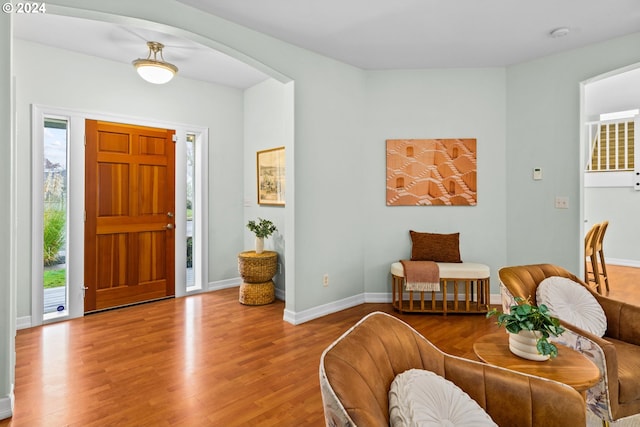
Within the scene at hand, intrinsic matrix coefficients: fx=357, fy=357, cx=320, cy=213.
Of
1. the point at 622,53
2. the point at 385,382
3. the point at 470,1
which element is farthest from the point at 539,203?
the point at 385,382

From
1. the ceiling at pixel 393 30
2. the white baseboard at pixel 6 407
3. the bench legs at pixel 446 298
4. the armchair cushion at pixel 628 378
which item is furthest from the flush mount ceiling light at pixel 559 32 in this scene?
the white baseboard at pixel 6 407

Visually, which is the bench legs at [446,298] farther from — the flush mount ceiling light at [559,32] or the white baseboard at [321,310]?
the flush mount ceiling light at [559,32]

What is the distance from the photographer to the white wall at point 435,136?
4090mm

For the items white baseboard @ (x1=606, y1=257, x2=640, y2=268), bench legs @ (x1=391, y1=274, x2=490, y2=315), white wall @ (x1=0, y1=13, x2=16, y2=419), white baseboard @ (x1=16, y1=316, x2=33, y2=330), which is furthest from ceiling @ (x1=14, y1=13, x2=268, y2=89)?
white baseboard @ (x1=606, y1=257, x2=640, y2=268)

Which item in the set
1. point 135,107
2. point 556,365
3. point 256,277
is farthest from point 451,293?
point 135,107

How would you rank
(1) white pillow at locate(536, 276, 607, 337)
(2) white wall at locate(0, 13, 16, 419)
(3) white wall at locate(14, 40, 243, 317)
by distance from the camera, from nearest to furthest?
(2) white wall at locate(0, 13, 16, 419) → (1) white pillow at locate(536, 276, 607, 337) → (3) white wall at locate(14, 40, 243, 317)

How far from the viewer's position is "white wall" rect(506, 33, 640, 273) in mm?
3512

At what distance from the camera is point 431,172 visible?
4152mm

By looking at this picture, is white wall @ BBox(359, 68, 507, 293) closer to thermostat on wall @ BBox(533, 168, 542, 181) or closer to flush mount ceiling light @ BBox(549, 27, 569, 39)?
thermostat on wall @ BBox(533, 168, 542, 181)

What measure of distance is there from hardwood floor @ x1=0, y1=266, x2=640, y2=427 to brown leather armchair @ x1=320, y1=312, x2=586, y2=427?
0.91 m

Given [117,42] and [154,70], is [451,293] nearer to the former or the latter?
[154,70]

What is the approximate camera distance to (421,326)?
11.4 ft

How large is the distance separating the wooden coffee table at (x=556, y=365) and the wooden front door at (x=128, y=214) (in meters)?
3.79

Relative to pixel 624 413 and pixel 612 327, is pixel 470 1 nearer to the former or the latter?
pixel 612 327
